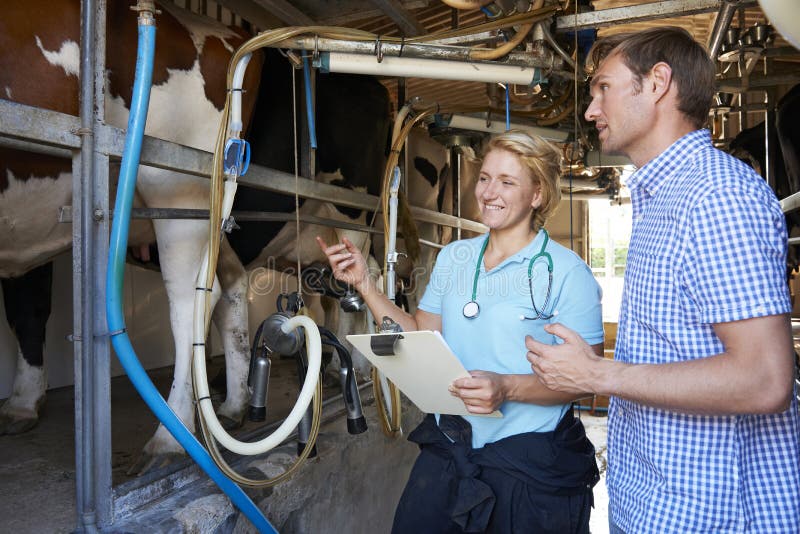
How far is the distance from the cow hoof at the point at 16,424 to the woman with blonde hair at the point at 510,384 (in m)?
2.30

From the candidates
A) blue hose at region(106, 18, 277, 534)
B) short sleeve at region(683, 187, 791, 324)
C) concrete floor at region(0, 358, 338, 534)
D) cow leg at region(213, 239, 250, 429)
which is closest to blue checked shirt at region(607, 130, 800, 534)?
short sleeve at region(683, 187, 791, 324)

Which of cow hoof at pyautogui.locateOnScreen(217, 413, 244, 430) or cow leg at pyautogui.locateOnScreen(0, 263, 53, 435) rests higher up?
cow leg at pyautogui.locateOnScreen(0, 263, 53, 435)

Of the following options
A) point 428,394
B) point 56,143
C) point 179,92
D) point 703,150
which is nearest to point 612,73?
point 703,150

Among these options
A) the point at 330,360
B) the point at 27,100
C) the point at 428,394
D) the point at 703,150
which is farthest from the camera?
the point at 330,360

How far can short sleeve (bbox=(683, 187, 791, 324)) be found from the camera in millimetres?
1080

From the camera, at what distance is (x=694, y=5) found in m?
2.56

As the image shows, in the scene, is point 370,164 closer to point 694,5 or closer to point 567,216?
point 694,5

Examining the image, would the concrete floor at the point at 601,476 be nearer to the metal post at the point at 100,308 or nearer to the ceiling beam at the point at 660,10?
the ceiling beam at the point at 660,10

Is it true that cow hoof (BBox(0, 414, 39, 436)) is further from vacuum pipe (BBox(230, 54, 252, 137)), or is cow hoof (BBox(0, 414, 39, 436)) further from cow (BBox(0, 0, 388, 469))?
vacuum pipe (BBox(230, 54, 252, 137))

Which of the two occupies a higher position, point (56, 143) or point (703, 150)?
point (56, 143)

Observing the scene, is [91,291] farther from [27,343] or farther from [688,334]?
[27,343]

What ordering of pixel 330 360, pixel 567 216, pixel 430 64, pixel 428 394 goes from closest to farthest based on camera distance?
pixel 428 394, pixel 430 64, pixel 330 360, pixel 567 216

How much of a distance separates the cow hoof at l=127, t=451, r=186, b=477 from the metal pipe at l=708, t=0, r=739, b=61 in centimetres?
236

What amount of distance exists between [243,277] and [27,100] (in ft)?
5.75
